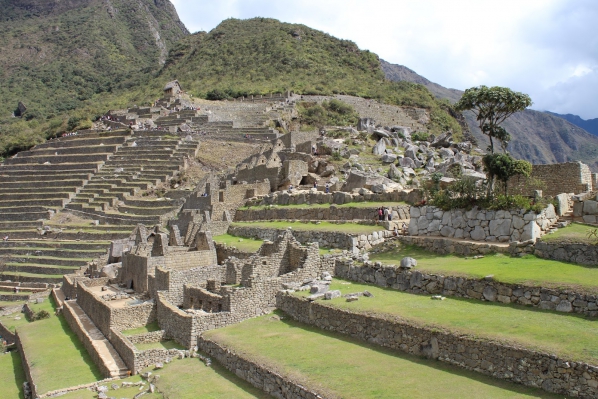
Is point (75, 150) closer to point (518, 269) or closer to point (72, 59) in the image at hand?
point (518, 269)

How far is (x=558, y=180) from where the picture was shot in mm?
16531

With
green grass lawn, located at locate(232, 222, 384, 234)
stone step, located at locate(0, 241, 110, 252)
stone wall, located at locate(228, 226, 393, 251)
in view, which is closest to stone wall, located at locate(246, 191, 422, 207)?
green grass lawn, located at locate(232, 222, 384, 234)

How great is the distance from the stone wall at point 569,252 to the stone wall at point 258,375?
651cm

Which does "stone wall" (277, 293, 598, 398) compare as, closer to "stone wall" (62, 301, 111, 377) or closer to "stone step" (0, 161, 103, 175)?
"stone wall" (62, 301, 111, 377)

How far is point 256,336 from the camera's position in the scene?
12156 mm

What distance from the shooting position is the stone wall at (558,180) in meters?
16.1

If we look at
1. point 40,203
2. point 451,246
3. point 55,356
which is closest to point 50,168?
point 40,203

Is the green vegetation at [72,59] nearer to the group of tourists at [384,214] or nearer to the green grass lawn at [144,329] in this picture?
the green grass lawn at [144,329]

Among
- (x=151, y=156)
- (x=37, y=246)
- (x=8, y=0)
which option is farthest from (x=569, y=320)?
(x=8, y=0)

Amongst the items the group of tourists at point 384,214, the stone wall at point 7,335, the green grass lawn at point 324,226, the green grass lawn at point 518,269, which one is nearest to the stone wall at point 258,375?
the green grass lawn at point 518,269

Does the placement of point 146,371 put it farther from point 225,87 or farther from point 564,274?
point 225,87

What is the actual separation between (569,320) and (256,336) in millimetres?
6447

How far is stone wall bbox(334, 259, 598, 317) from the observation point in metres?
9.48

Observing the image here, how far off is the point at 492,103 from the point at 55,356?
51.6ft
